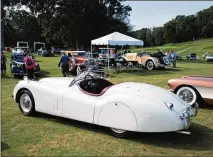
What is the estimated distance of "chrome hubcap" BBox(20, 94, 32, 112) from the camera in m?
6.98

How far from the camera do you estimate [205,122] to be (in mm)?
6863

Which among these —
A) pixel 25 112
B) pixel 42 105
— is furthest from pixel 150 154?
pixel 25 112

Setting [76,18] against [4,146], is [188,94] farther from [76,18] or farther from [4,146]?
[76,18]

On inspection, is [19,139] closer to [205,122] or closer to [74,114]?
[74,114]

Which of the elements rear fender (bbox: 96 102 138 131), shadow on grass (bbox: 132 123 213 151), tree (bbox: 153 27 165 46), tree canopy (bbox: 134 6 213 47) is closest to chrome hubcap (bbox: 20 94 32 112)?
rear fender (bbox: 96 102 138 131)

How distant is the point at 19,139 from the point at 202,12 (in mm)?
113950

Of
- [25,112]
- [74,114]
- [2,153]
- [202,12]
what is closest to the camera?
[2,153]

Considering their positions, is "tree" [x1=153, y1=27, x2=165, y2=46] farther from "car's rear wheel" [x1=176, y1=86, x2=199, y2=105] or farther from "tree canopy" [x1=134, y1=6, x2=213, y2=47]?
"car's rear wheel" [x1=176, y1=86, x2=199, y2=105]

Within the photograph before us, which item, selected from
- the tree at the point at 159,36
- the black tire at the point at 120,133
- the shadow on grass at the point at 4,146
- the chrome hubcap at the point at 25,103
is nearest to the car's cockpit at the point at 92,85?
the black tire at the point at 120,133

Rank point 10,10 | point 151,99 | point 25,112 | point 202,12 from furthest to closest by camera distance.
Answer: point 202,12 < point 10,10 < point 25,112 < point 151,99

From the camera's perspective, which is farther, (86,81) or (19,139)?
(86,81)

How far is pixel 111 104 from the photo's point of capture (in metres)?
5.52

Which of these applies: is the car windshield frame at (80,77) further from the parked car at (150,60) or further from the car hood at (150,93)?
the parked car at (150,60)

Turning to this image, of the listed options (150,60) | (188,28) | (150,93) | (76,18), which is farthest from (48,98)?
(188,28)
